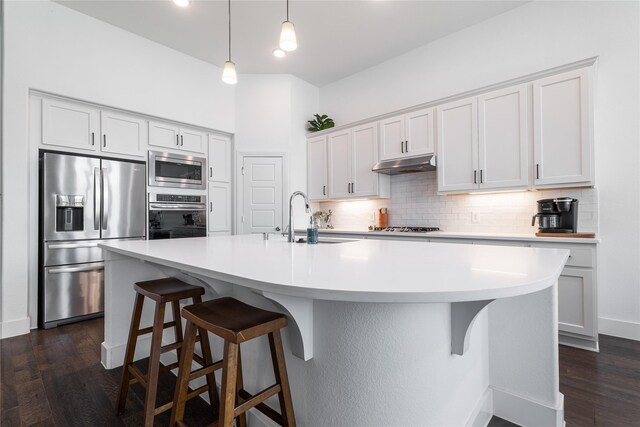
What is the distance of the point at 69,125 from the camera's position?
3.31m

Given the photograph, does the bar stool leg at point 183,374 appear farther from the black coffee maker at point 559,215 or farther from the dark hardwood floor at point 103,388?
the black coffee maker at point 559,215

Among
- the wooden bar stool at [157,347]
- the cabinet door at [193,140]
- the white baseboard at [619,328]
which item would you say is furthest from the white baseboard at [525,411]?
the cabinet door at [193,140]

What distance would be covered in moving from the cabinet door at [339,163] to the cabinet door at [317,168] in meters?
0.11

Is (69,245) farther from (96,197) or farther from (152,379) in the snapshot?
(152,379)

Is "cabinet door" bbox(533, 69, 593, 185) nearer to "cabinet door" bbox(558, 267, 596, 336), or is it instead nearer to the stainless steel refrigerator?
"cabinet door" bbox(558, 267, 596, 336)

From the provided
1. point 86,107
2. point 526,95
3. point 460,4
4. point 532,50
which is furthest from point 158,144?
point 532,50

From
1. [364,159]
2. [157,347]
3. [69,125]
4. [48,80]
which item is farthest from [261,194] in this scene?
[157,347]

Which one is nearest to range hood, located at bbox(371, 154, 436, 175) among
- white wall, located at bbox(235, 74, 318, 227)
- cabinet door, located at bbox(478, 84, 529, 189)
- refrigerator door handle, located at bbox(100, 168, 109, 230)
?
cabinet door, located at bbox(478, 84, 529, 189)

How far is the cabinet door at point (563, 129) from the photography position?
2.67 m

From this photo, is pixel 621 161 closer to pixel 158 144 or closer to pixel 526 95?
pixel 526 95

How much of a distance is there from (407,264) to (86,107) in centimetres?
389

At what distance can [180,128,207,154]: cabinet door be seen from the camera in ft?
14.1

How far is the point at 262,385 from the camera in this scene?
1.46 m

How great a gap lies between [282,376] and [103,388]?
151 cm
